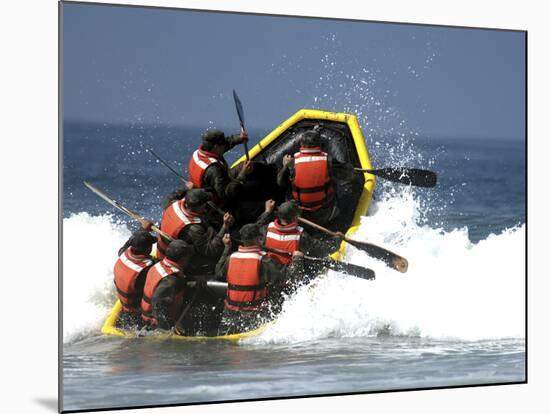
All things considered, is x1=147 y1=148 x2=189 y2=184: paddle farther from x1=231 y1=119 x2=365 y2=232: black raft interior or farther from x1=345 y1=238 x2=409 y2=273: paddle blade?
x1=345 y1=238 x2=409 y2=273: paddle blade

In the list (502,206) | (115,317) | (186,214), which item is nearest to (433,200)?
(502,206)

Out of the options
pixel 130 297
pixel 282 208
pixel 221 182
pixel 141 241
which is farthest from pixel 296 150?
pixel 130 297

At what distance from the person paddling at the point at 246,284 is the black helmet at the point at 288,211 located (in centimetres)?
25

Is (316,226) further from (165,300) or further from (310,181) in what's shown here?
(165,300)

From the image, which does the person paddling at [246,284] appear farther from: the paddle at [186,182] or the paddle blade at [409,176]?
the paddle blade at [409,176]

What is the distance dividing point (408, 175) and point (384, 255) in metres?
0.50

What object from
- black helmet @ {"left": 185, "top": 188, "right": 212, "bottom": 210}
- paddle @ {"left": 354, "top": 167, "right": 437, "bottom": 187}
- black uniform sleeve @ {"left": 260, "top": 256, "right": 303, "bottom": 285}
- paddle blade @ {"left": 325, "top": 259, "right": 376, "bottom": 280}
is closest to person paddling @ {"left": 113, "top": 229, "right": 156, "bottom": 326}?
black helmet @ {"left": 185, "top": 188, "right": 212, "bottom": 210}

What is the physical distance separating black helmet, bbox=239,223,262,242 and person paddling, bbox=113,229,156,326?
0.49 m

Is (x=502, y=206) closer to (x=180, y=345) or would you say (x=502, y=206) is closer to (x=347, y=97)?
(x=347, y=97)

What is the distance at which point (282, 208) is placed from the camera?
6969 millimetres

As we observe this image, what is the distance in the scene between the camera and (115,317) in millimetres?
6781

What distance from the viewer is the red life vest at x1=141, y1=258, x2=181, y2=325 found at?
6.76m

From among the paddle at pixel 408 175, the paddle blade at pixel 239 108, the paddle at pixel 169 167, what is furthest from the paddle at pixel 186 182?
the paddle at pixel 408 175

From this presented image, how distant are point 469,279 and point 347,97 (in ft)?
4.39
